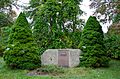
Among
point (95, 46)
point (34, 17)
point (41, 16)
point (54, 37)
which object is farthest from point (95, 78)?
point (34, 17)

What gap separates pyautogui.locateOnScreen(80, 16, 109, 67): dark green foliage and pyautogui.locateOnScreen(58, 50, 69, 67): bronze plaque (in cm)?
83

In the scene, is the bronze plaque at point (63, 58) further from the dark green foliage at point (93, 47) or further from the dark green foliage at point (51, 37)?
the dark green foliage at point (51, 37)

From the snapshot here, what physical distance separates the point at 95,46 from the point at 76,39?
153 inches

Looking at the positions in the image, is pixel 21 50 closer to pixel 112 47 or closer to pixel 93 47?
pixel 93 47

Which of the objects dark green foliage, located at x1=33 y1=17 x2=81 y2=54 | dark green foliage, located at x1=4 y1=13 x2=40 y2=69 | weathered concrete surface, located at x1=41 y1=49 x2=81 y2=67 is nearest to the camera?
dark green foliage, located at x1=4 y1=13 x2=40 y2=69

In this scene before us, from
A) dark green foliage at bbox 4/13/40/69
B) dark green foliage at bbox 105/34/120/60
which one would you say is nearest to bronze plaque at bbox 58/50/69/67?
dark green foliage at bbox 4/13/40/69

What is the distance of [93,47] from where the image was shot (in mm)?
12383

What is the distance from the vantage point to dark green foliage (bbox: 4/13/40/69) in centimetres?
1140

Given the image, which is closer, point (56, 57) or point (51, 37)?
point (56, 57)

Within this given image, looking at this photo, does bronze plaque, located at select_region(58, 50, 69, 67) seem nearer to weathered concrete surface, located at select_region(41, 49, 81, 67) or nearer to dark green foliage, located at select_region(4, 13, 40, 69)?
weathered concrete surface, located at select_region(41, 49, 81, 67)

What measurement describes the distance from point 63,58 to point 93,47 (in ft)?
5.84

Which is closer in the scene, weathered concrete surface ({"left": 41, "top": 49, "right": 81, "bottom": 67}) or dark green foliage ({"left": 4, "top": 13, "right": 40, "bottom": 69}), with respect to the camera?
dark green foliage ({"left": 4, "top": 13, "right": 40, "bottom": 69})

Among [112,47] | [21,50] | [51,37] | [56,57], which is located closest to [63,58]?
[56,57]

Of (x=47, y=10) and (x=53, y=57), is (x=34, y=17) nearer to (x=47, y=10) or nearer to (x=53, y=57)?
(x=47, y=10)
